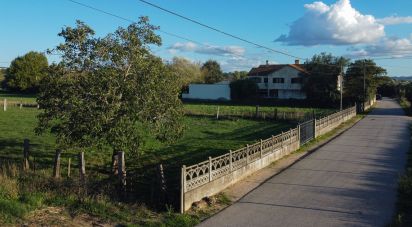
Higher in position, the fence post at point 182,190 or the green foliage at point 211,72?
the green foliage at point 211,72

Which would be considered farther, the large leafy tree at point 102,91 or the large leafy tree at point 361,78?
the large leafy tree at point 361,78

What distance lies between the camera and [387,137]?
29.9m

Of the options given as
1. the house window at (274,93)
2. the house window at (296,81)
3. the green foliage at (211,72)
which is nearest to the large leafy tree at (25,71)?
the green foliage at (211,72)

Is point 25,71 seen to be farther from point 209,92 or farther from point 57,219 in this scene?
point 57,219

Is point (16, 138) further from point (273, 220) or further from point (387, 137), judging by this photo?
point (387, 137)

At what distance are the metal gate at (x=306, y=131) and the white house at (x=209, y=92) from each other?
64117mm

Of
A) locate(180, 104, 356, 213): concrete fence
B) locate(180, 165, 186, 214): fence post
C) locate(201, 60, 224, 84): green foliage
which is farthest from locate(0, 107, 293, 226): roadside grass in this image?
locate(201, 60, 224, 84): green foliage

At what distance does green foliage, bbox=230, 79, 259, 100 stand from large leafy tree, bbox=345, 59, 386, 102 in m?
18.5

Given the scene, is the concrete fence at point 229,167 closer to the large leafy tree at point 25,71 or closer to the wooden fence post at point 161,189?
the wooden fence post at point 161,189

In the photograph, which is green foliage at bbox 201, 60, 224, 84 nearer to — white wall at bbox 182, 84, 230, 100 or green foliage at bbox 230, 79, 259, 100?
white wall at bbox 182, 84, 230, 100

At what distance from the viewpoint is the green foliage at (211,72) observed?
124375 mm

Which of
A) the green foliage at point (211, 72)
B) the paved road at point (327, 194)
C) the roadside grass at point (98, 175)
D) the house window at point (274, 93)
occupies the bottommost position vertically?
the paved road at point (327, 194)

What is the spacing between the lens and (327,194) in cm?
1348

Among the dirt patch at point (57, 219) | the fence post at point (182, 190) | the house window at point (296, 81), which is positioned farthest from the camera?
the house window at point (296, 81)
